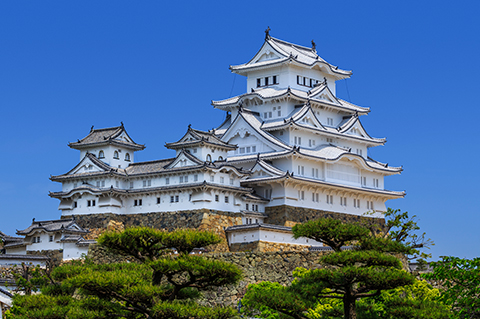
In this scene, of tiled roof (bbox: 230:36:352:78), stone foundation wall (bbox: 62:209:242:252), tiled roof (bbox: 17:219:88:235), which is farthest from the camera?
tiled roof (bbox: 230:36:352:78)

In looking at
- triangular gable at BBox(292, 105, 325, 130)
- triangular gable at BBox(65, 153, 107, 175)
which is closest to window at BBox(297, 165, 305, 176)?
triangular gable at BBox(292, 105, 325, 130)

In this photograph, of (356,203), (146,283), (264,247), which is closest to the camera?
(146,283)

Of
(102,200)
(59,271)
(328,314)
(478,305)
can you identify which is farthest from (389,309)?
(102,200)

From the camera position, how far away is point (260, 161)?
56344 millimetres

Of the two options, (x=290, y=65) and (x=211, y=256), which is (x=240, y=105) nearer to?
(x=290, y=65)

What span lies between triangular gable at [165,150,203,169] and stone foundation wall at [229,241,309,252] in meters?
6.59

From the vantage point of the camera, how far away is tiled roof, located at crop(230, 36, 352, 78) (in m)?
64.1

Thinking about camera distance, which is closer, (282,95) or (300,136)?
(300,136)

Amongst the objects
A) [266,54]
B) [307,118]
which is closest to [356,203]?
[307,118]

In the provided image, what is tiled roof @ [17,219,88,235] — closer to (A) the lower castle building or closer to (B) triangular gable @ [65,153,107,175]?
(A) the lower castle building

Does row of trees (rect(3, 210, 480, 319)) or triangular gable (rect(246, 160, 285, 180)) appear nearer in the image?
row of trees (rect(3, 210, 480, 319))

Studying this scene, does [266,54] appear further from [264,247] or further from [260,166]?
[264,247]

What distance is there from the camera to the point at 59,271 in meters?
30.5

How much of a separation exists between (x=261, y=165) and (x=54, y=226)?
1561cm
